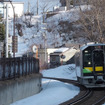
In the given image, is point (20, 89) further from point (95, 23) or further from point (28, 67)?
point (95, 23)

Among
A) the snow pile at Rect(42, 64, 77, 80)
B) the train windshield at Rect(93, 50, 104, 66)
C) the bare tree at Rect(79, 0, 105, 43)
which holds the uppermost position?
the bare tree at Rect(79, 0, 105, 43)

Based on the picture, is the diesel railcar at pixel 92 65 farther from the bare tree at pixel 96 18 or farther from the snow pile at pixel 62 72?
the snow pile at pixel 62 72

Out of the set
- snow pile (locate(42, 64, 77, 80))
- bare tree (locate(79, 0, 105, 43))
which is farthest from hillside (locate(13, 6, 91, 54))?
bare tree (locate(79, 0, 105, 43))

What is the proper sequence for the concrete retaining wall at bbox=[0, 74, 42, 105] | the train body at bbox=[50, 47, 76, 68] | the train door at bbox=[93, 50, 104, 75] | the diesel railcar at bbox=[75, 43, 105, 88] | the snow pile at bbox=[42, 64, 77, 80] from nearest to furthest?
the concrete retaining wall at bbox=[0, 74, 42, 105] < the diesel railcar at bbox=[75, 43, 105, 88] < the train door at bbox=[93, 50, 104, 75] < the snow pile at bbox=[42, 64, 77, 80] < the train body at bbox=[50, 47, 76, 68]

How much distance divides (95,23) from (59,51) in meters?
27.6

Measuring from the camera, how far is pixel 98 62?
19375 mm

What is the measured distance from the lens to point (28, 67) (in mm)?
19188

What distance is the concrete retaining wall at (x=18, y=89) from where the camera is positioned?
44.3 feet

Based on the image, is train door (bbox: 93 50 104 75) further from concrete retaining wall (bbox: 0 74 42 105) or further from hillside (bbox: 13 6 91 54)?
hillside (bbox: 13 6 91 54)

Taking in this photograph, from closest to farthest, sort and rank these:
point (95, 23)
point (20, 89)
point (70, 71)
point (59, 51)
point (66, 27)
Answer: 1. point (20, 89)
2. point (95, 23)
3. point (70, 71)
4. point (59, 51)
5. point (66, 27)

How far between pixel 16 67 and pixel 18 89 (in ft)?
4.64

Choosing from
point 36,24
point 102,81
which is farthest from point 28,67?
point 36,24

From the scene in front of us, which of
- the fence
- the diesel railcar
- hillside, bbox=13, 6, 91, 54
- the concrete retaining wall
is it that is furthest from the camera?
hillside, bbox=13, 6, 91, 54

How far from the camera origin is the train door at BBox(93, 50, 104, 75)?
1920cm
